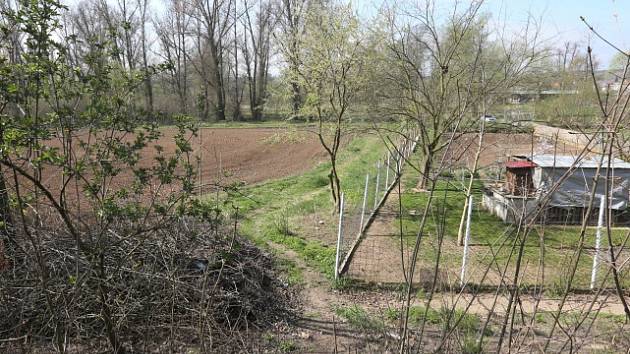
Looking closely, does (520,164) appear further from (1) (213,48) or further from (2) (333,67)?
(1) (213,48)

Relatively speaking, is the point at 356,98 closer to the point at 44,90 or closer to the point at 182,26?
the point at 44,90

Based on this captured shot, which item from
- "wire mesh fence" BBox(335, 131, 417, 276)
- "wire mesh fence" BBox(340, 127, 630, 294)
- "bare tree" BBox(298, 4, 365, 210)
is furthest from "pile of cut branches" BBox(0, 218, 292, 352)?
"bare tree" BBox(298, 4, 365, 210)

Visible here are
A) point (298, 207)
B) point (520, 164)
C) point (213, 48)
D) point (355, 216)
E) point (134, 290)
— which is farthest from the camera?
point (213, 48)

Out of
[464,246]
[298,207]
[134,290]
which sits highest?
[134,290]

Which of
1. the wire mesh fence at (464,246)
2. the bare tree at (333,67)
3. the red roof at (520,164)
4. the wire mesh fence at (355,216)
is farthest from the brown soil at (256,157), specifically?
the red roof at (520,164)

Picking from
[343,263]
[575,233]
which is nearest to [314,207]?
[343,263]

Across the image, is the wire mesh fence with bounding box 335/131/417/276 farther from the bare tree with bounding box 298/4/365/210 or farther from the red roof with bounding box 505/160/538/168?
the red roof with bounding box 505/160/538/168

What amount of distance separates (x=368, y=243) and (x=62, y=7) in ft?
25.4

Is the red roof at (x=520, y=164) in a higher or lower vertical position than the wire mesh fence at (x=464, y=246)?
higher

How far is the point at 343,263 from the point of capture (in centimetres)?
787

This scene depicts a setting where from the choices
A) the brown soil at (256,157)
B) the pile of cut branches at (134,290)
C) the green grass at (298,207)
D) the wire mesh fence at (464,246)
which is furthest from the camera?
the brown soil at (256,157)

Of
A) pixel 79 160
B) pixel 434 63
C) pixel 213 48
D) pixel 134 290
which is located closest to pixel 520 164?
pixel 434 63

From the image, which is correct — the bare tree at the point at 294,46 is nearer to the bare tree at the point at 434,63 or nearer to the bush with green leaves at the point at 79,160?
the bare tree at the point at 434,63

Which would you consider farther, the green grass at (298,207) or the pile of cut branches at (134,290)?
the green grass at (298,207)
